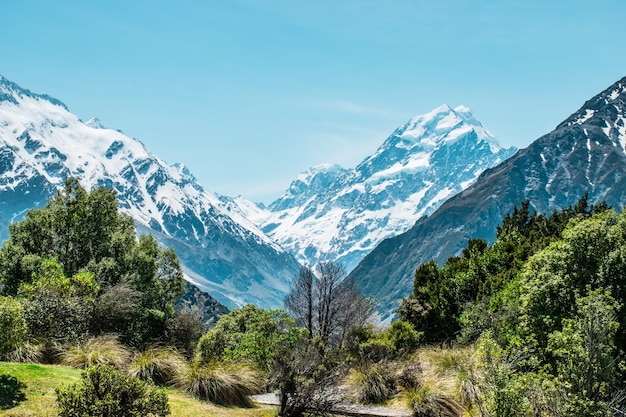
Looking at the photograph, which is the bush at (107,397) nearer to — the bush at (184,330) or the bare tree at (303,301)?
the bush at (184,330)

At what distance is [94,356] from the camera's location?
56.3 feet

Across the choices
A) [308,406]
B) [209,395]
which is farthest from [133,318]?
[308,406]

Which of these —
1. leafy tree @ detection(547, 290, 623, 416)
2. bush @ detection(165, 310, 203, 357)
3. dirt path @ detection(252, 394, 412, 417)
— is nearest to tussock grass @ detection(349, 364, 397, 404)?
dirt path @ detection(252, 394, 412, 417)

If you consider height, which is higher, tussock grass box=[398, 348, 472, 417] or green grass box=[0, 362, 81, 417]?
green grass box=[0, 362, 81, 417]

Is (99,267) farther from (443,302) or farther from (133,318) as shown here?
(443,302)

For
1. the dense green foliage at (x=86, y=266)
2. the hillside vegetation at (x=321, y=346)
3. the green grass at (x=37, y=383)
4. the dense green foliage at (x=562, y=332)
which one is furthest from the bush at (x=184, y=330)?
the green grass at (x=37, y=383)

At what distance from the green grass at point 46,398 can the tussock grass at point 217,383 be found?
45 centimetres

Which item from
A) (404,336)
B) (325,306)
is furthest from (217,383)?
(325,306)

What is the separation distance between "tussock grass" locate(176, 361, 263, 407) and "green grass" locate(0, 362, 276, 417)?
45 cm

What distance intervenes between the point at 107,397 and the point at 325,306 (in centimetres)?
3129

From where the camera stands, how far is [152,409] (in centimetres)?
1039

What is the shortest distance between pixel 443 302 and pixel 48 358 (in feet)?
72.1

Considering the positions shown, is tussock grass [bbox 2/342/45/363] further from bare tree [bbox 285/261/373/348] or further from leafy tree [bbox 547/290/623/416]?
bare tree [bbox 285/261/373/348]

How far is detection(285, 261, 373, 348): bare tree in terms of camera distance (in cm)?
3931
